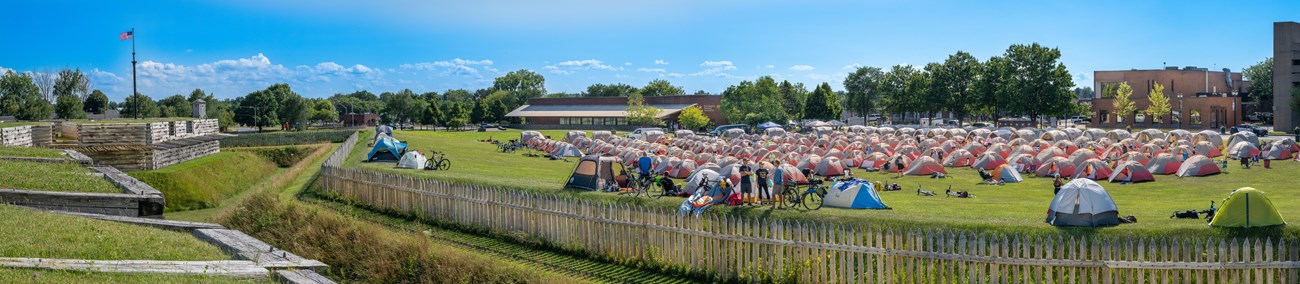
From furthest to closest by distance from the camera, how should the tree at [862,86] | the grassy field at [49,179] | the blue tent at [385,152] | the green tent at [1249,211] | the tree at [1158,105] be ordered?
the tree at [862,86] < the tree at [1158,105] < the blue tent at [385,152] < the grassy field at [49,179] < the green tent at [1249,211]

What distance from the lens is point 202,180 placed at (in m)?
30.5

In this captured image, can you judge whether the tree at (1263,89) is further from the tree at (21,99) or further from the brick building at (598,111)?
the tree at (21,99)

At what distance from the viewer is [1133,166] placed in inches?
1252

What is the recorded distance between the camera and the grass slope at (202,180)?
27969 mm

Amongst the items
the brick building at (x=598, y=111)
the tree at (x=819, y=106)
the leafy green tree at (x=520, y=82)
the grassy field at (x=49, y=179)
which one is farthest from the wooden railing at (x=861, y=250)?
the leafy green tree at (x=520, y=82)

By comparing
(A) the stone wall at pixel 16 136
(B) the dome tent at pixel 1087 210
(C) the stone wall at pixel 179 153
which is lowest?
(B) the dome tent at pixel 1087 210

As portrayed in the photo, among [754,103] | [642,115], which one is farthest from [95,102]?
[754,103]

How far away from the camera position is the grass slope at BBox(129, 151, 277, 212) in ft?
91.8

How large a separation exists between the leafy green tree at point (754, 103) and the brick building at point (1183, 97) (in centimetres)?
3178

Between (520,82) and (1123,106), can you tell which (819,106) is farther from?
(520,82)

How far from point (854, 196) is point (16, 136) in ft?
94.8

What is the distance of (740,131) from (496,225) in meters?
55.7

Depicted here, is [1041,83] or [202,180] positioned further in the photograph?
[1041,83]

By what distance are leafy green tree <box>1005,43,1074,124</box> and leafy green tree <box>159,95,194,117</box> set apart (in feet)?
282
